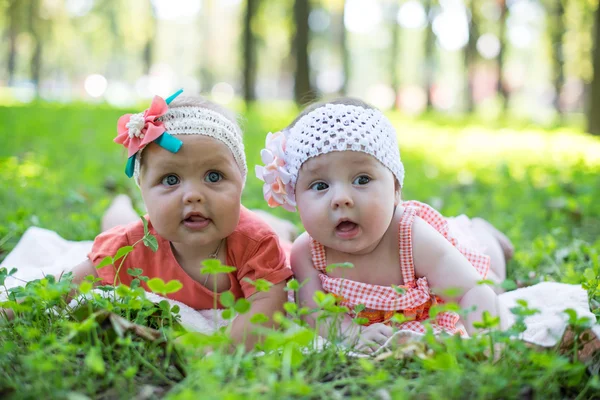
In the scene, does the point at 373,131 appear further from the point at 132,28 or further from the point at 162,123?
the point at 132,28

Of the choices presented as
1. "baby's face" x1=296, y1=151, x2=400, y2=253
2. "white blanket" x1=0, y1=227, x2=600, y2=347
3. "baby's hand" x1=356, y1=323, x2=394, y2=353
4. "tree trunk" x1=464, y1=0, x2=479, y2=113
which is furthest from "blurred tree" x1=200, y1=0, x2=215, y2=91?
"baby's hand" x1=356, y1=323, x2=394, y2=353

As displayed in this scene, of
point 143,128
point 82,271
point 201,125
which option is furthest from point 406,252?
point 82,271

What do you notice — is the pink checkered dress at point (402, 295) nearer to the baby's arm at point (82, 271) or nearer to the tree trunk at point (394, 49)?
the baby's arm at point (82, 271)

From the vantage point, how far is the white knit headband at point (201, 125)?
8.76 feet

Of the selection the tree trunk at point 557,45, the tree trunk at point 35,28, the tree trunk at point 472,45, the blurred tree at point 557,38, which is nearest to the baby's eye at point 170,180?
the tree trunk at point 472,45

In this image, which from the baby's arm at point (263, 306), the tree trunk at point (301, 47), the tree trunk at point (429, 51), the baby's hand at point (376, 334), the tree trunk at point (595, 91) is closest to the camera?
the baby's hand at point (376, 334)

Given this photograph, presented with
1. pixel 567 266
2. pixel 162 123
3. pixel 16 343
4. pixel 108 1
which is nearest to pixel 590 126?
pixel 567 266

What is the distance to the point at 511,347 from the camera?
77.5 inches

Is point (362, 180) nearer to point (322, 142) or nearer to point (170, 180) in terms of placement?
point (322, 142)

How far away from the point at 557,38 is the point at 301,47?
16.7m

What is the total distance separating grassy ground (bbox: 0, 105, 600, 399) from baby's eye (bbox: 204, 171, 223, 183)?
0.49 meters

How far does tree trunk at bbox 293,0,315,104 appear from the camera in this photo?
1486cm

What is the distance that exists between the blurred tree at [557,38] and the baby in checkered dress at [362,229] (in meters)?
23.5

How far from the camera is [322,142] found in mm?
2566
